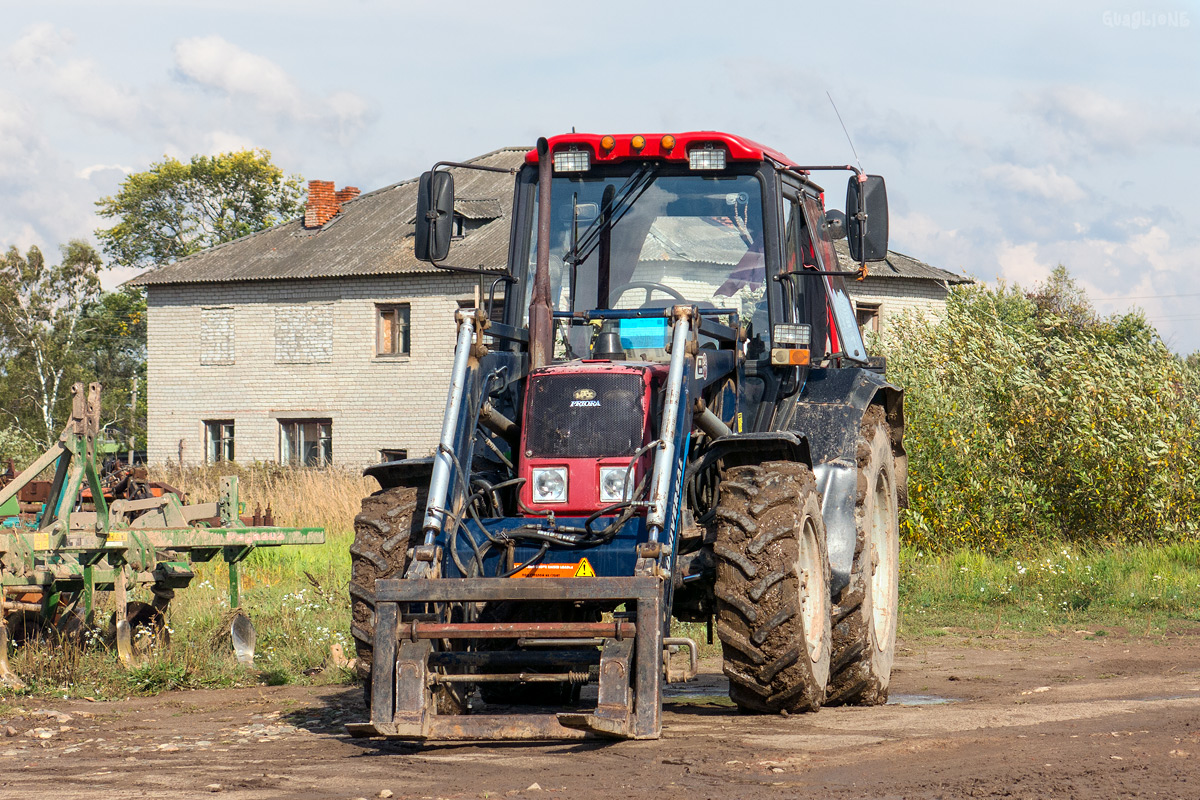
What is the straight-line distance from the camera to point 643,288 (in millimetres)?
7535

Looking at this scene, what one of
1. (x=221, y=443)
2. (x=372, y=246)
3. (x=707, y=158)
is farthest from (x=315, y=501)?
(x=221, y=443)

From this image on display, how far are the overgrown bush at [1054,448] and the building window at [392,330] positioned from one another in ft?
63.6

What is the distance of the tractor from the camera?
5.78 meters

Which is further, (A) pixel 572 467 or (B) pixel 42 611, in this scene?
(B) pixel 42 611

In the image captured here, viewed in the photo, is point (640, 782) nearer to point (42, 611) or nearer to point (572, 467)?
point (572, 467)

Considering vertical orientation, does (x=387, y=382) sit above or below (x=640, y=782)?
above

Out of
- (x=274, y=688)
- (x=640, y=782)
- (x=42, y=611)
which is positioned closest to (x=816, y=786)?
(x=640, y=782)

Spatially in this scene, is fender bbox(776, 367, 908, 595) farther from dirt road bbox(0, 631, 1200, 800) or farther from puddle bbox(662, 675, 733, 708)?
puddle bbox(662, 675, 733, 708)

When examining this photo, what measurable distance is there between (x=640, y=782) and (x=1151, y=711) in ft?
9.21

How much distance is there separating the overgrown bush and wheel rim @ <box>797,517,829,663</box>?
9.11 metres

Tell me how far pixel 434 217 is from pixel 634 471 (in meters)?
1.81

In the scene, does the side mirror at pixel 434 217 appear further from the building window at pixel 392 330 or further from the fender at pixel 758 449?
the building window at pixel 392 330

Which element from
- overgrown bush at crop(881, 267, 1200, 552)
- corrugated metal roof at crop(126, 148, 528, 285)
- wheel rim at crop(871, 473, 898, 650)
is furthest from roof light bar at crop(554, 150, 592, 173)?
corrugated metal roof at crop(126, 148, 528, 285)

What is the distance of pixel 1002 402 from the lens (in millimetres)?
16438
